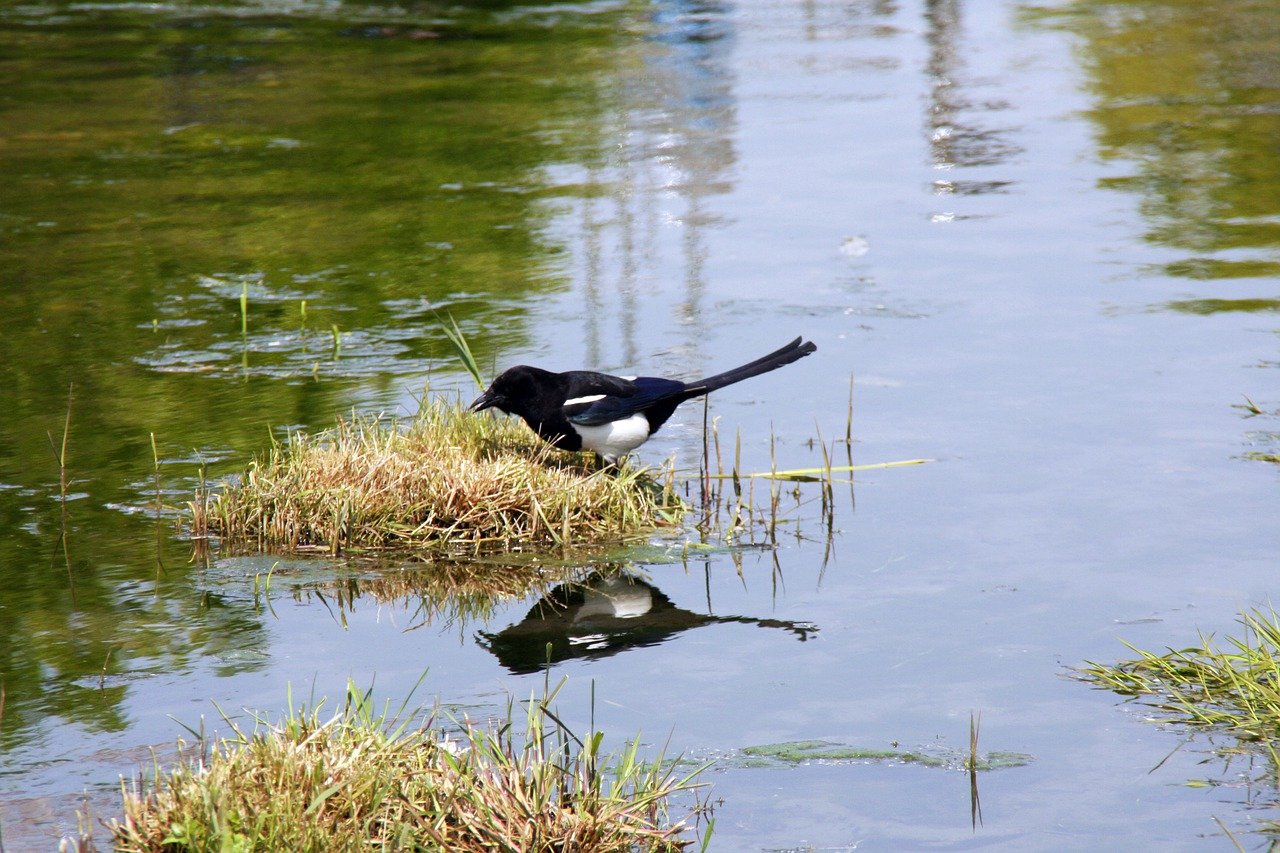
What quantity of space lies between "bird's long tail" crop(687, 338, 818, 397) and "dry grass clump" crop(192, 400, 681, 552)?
791 mm

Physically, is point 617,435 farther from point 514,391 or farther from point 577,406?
point 514,391

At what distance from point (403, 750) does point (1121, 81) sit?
15701mm

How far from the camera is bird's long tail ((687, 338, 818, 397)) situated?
827 centimetres

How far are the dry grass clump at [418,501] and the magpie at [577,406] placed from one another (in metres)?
0.19

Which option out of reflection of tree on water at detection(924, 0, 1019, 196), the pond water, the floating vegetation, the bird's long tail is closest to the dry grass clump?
the pond water

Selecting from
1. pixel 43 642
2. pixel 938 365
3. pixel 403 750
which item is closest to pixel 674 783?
pixel 403 750

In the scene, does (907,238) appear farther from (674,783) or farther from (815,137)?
(674,783)

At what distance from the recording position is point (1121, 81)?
18.4 metres

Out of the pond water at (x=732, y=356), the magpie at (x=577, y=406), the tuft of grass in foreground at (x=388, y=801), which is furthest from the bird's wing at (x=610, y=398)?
the tuft of grass in foreground at (x=388, y=801)

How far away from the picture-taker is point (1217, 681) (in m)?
5.67

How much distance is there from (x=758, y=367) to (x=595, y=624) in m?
2.25

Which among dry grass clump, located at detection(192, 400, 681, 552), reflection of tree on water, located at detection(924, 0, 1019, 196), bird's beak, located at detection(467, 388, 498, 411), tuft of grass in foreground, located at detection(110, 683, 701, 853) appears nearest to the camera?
tuft of grass in foreground, located at detection(110, 683, 701, 853)

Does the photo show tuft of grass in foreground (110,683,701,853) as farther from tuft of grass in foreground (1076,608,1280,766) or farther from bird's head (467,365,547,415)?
bird's head (467,365,547,415)

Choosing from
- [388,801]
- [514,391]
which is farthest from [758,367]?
[388,801]
